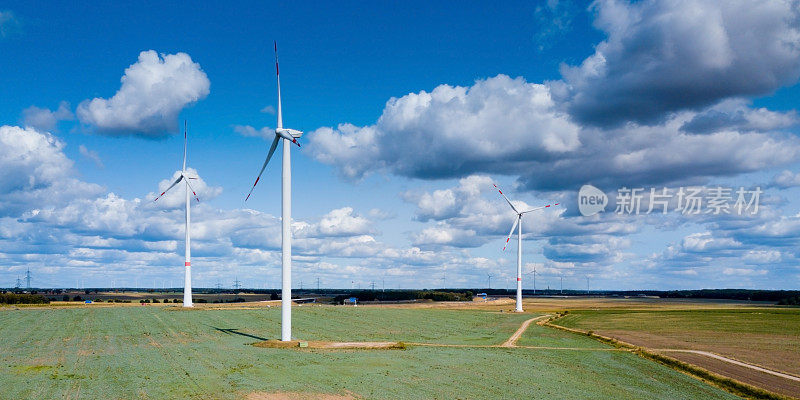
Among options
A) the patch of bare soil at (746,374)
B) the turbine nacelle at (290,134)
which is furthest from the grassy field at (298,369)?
the turbine nacelle at (290,134)

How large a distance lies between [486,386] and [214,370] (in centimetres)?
2293

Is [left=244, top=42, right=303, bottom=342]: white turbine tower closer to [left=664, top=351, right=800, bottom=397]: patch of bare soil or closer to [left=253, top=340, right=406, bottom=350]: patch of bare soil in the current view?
[left=253, top=340, right=406, bottom=350]: patch of bare soil

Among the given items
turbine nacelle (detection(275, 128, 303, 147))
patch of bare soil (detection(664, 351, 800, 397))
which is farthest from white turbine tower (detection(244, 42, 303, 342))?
patch of bare soil (detection(664, 351, 800, 397))

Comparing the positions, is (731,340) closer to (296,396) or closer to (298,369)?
(298,369)

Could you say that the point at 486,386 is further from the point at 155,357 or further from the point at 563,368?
the point at 155,357

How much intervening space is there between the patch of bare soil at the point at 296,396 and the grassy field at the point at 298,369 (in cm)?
72

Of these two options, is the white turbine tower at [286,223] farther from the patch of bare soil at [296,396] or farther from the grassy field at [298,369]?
the patch of bare soil at [296,396]

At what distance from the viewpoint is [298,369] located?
47750mm

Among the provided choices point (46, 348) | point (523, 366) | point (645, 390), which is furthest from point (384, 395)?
point (46, 348)

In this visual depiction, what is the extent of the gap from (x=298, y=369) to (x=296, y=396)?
399 inches

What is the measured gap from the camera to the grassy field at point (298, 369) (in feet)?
131

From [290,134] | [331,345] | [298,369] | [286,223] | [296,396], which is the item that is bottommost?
[331,345]

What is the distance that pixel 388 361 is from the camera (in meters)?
53.6

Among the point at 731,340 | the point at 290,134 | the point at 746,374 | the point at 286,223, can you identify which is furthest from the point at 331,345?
the point at 731,340
